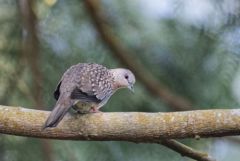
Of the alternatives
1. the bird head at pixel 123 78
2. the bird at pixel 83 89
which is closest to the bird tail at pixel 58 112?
the bird at pixel 83 89

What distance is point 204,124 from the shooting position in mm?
2213

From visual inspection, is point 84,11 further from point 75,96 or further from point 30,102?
point 75,96

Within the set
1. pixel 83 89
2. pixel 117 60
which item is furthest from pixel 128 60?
pixel 83 89

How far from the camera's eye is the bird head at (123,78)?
116 inches

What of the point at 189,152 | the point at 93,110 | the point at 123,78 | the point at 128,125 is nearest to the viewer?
the point at 128,125

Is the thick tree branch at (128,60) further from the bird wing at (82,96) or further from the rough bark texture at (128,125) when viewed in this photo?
the rough bark texture at (128,125)

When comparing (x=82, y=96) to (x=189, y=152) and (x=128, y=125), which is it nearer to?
(x=128, y=125)

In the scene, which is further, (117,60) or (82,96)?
(117,60)

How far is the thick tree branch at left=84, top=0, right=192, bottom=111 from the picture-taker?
299 cm

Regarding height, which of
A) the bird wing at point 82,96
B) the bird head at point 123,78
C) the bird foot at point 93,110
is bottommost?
the bird head at point 123,78

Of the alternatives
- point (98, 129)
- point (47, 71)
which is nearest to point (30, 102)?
point (47, 71)

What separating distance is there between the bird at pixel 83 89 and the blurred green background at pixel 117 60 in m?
0.24

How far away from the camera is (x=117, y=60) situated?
3.12m

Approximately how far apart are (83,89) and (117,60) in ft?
1.80
